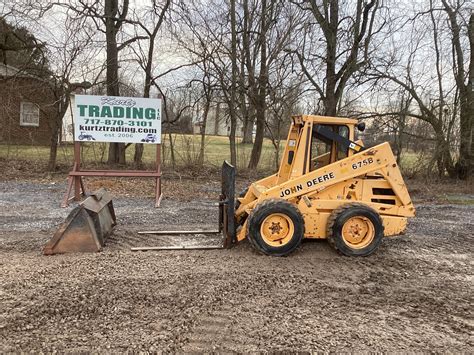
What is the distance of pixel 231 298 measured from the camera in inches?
165

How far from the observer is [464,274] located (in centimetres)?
530

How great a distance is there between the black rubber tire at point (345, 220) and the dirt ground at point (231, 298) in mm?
130

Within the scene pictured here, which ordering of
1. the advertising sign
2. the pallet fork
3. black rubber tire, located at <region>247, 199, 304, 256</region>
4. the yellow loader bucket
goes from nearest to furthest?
the yellow loader bucket
black rubber tire, located at <region>247, 199, 304, 256</region>
the pallet fork
the advertising sign

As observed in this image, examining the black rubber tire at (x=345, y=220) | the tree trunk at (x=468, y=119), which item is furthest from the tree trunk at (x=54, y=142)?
the tree trunk at (x=468, y=119)

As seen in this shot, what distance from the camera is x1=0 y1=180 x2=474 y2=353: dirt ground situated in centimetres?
335

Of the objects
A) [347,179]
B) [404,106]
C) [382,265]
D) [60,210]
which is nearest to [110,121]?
[60,210]

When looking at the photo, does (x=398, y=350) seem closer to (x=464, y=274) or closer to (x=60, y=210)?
(x=464, y=274)

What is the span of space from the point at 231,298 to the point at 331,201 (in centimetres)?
228

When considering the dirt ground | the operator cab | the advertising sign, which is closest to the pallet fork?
the dirt ground

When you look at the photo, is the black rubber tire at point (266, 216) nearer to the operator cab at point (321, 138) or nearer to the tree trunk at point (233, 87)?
the operator cab at point (321, 138)

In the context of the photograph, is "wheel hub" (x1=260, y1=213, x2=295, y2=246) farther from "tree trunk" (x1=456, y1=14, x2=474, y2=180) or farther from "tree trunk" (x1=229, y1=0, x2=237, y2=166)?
"tree trunk" (x1=456, y1=14, x2=474, y2=180)

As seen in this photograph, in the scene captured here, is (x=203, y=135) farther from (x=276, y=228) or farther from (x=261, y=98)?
(x=276, y=228)

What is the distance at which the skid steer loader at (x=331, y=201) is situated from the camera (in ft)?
18.2

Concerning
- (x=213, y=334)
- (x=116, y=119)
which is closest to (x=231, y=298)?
(x=213, y=334)
